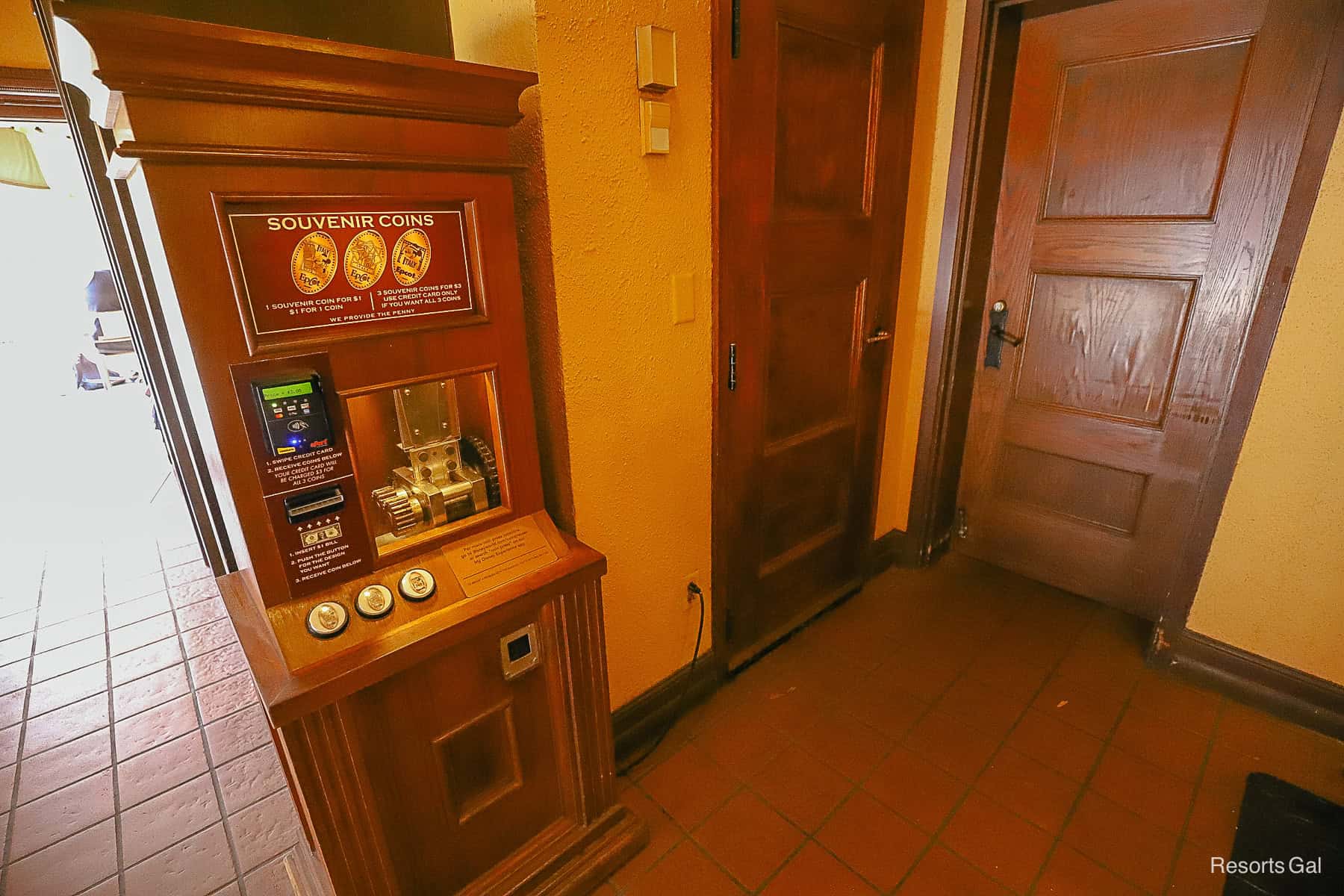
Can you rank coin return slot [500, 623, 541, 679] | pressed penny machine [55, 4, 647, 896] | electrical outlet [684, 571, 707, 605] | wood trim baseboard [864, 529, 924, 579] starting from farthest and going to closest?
wood trim baseboard [864, 529, 924, 579] → electrical outlet [684, 571, 707, 605] → coin return slot [500, 623, 541, 679] → pressed penny machine [55, 4, 647, 896]

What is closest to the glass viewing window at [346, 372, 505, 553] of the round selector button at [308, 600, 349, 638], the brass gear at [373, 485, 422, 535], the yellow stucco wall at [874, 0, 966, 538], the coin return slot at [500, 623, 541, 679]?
the brass gear at [373, 485, 422, 535]

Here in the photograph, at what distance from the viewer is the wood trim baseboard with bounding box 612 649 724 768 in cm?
177

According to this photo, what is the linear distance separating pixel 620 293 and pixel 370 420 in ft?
1.94

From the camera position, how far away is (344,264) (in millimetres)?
946

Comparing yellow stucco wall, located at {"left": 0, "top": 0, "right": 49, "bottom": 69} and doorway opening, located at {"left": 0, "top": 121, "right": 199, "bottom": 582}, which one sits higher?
yellow stucco wall, located at {"left": 0, "top": 0, "right": 49, "bottom": 69}

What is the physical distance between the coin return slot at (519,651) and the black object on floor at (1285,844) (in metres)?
1.62

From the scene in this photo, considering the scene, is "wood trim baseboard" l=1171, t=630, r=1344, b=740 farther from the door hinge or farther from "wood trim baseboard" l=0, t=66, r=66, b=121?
"wood trim baseboard" l=0, t=66, r=66, b=121

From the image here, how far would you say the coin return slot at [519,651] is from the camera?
120 cm

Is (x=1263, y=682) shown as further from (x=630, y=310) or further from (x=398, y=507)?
(x=398, y=507)

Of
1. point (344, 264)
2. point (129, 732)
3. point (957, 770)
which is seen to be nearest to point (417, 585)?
point (344, 264)

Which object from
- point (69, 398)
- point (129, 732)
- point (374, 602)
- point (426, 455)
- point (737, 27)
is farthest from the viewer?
point (69, 398)

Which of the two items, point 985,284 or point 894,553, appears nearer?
point 985,284

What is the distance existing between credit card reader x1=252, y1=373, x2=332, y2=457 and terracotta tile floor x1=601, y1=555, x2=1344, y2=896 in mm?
1223

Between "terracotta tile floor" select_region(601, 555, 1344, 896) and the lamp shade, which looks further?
the lamp shade
